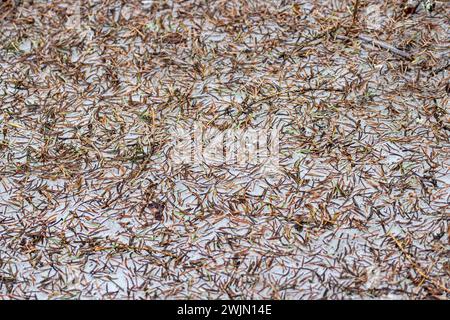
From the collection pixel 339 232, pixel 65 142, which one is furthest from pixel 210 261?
pixel 65 142

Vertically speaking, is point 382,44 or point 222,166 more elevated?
point 382,44

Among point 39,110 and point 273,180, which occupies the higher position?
point 39,110

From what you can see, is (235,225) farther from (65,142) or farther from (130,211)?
(65,142)

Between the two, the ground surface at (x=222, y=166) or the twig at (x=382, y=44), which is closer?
the ground surface at (x=222, y=166)

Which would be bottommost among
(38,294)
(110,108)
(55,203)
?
(38,294)

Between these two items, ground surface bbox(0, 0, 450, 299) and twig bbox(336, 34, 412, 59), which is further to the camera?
twig bbox(336, 34, 412, 59)

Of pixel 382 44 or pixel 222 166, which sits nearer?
pixel 222 166

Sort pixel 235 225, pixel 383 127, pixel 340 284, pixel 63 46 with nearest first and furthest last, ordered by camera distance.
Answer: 1. pixel 340 284
2. pixel 235 225
3. pixel 383 127
4. pixel 63 46

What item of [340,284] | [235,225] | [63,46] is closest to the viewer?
[340,284]
